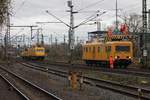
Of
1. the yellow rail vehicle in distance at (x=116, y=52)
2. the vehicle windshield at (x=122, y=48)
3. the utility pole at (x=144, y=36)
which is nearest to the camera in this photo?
the utility pole at (x=144, y=36)

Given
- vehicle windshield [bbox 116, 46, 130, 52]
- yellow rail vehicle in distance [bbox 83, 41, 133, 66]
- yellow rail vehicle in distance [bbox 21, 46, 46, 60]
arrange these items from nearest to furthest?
1. yellow rail vehicle in distance [bbox 83, 41, 133, 66]
2. vehicle windshield [bbox 116, 46, 130, 52]
3. yellow rail vehicle in distance [bbox 21, 46, 46, 60]

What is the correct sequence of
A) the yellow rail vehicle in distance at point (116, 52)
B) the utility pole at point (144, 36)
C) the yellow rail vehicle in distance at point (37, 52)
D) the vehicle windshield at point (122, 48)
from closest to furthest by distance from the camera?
the utility pole at point (144, 36) < the yellow rail vehicle in distance at point (116, 52) < the vehicle windshield at point (122, 48) < the yellow rail vehicle in distance at point (37, 52)

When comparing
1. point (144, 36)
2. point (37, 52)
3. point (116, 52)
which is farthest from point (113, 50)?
point (37, 52)

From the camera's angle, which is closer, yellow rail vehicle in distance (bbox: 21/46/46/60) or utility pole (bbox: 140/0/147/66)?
utility pole (bbox: 140/0/147/66)

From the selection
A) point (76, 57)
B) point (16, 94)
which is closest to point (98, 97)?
point (16, 94)

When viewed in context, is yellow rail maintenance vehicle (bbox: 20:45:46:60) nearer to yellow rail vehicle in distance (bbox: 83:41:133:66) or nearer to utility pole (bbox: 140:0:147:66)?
yellow rail vehicle in distance (bbox: 83:41:133:66)

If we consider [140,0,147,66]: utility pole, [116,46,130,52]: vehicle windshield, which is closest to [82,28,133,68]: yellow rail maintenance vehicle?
[116,46,130,52]: vehicle windshield

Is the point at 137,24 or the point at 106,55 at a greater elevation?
the point at 137,24

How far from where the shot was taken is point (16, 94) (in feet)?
70.5

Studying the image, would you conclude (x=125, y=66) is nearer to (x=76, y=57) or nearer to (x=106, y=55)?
(x=106, y=55)

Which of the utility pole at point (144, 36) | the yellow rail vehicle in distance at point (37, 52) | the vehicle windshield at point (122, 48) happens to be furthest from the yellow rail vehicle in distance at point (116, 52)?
the yellow rail vehicle in distance at point (37, 52)

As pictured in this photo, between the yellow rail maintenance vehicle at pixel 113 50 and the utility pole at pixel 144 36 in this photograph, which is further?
the yellow rail maintenance vehicle at pixel 113 50

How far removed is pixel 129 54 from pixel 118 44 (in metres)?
1.61

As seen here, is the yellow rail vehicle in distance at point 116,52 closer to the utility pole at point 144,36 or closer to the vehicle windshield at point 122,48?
the vehicle windshield at point 122,48
